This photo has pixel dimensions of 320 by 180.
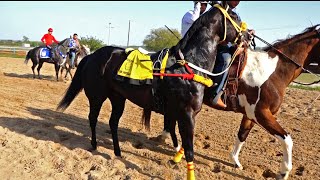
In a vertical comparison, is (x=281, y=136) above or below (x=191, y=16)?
below

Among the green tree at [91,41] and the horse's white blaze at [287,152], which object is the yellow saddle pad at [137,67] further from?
the green tree at [91,41]

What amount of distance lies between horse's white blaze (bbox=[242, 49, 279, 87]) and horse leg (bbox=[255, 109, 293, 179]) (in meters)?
0.48

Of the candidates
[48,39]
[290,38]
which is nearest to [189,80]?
[290,38]

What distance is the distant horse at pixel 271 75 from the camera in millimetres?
4988

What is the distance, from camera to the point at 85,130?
7172 mm

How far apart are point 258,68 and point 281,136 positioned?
1.09m

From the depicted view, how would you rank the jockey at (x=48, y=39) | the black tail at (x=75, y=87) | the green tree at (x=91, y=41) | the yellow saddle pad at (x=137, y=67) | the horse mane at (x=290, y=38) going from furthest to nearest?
the green tree at (x=91, y=41), the jockey at (x=48, y=39), the black tail at (x=75, y=87), the horse mane at (x=290, y=38), the yellow saddle pad at (x=137, y=67)

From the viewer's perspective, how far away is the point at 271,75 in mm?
5133

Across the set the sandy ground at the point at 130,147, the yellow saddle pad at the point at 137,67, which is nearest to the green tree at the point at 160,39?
the sandy ground at the point at 130,147

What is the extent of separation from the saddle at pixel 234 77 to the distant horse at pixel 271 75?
6cm

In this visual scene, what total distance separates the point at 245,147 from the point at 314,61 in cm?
204

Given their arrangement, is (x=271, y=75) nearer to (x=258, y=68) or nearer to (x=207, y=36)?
(x=258, y=68)

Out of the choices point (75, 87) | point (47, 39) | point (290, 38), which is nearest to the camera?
point (290, 38)

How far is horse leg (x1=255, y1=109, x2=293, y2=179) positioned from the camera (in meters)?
4.73
